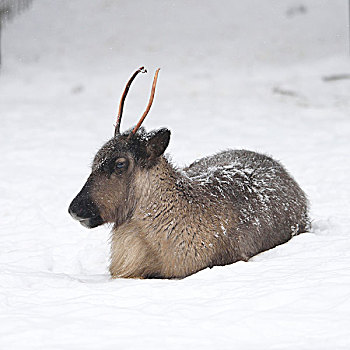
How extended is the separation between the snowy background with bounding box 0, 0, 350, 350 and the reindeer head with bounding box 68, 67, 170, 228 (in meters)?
0.57

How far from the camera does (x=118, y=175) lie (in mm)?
4535

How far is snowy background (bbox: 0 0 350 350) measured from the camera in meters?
3.47

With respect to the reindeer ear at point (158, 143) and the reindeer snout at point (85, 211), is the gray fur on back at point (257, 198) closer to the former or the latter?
the reindeer ear at point (158, 143)

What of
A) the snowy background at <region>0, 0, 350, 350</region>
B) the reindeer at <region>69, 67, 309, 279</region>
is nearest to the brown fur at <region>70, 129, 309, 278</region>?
the reindeer at <region>69, 67, 309, 279</region>

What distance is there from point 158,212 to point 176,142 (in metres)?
5.30

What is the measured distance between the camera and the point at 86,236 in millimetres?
6043

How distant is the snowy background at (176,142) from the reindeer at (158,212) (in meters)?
0.20

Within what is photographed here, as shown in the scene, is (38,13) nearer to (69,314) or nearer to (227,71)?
(227,71)

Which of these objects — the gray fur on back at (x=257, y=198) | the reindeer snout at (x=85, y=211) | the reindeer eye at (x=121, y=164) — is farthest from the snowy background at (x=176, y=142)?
the reindeer eye at (x=121, y=164)

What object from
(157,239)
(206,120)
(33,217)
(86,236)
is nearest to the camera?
(157,239)

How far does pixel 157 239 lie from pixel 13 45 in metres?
15.7

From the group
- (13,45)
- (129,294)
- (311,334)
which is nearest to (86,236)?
(129,294)

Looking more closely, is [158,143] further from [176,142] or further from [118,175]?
[176,142]

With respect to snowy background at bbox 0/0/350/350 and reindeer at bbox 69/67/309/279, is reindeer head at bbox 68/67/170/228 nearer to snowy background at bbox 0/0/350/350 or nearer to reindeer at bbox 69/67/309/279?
reindeer at bbox 69/67/309/279
